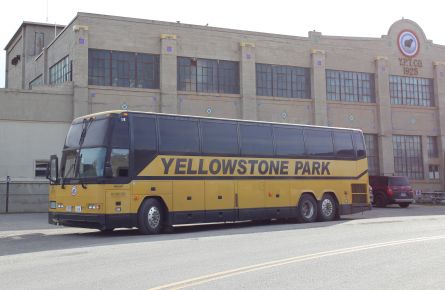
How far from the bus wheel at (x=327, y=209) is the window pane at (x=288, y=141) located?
2263 mm

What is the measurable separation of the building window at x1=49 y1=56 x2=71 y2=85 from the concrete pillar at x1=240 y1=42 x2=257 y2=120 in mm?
10757

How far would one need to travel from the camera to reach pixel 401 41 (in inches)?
1613

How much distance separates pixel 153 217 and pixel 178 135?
2655 millimetres

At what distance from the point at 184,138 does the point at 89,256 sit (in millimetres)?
6558

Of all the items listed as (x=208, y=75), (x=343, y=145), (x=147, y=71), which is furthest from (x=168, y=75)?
(x=343, y=145)

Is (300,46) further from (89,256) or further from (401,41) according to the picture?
(89,256)

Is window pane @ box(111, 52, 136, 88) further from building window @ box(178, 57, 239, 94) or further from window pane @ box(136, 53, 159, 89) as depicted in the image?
building window @ box(178, 57, 239, 94)

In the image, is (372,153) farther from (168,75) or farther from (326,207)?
(326,207)

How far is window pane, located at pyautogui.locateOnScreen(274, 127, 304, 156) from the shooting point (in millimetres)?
19281

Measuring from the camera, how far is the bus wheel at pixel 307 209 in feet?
65.1

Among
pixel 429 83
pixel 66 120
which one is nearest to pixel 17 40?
pixel 66 120

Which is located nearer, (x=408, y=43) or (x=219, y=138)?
(x=219, y=138)

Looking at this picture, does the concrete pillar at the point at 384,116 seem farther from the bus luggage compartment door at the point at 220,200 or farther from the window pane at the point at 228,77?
the bus luggage compartment door at the point at 220,200

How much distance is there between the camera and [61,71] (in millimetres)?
32844
